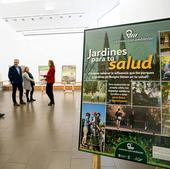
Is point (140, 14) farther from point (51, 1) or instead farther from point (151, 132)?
point (51, 1)

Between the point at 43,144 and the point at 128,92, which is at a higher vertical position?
the point at 128,92

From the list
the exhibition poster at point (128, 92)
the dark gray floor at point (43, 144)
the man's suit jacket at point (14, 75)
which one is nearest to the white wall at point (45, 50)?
the man's suit jacket at point (14, 75)

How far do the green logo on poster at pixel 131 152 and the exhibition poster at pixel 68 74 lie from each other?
33.5 ft

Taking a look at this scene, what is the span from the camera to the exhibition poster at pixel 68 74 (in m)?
12.0

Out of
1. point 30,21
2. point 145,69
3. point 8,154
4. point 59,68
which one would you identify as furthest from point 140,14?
point 59,68

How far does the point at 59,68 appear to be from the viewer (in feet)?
42.8

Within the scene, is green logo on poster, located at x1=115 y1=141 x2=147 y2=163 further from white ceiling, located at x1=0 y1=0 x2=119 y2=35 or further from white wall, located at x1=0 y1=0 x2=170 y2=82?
white wall, located at x1=0 y1=0 x2=170 y2=82

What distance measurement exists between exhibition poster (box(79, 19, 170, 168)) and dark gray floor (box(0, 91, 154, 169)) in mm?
1116

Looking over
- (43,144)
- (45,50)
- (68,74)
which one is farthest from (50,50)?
(43,144)

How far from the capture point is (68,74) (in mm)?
12148

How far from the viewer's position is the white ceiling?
782 centimetres

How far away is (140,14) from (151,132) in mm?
3316

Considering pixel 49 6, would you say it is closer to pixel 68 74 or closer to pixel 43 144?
pixel 68 74

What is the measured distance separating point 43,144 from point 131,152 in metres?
2.20
